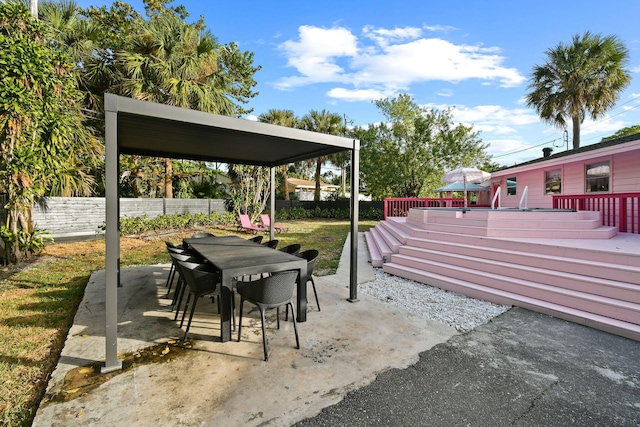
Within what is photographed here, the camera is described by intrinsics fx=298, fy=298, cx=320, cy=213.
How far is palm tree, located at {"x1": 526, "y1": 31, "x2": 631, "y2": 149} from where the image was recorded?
1221 cm

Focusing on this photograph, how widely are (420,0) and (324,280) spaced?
752 centimetres

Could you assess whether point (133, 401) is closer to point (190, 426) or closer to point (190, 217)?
point (190, 426)

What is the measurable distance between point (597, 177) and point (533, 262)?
21.7 ft

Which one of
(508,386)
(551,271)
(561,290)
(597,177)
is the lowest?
(508,386)

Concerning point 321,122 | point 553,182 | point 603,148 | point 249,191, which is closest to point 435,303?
point 603,148

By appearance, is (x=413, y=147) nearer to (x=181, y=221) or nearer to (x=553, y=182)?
(x=553, y=182)

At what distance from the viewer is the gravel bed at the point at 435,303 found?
3.60 m

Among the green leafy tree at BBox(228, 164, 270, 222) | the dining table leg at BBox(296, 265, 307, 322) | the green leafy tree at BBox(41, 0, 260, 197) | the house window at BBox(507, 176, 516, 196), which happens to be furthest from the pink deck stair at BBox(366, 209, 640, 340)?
the green leafy tree at BBox(41, 0, 260, 197)

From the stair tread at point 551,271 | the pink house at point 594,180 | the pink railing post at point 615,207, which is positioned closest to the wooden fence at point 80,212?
the stair tread at point 551,271

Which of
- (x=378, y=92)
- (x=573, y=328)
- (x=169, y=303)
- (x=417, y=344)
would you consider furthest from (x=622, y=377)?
(x=378, y=92)

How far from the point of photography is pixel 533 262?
14.2 ft

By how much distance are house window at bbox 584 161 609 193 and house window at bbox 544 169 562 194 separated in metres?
1.13

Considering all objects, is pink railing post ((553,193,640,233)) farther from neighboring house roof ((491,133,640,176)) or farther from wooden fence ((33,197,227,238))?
wooden fence ((33,197,227,238))

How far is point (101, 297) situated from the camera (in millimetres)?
4195
